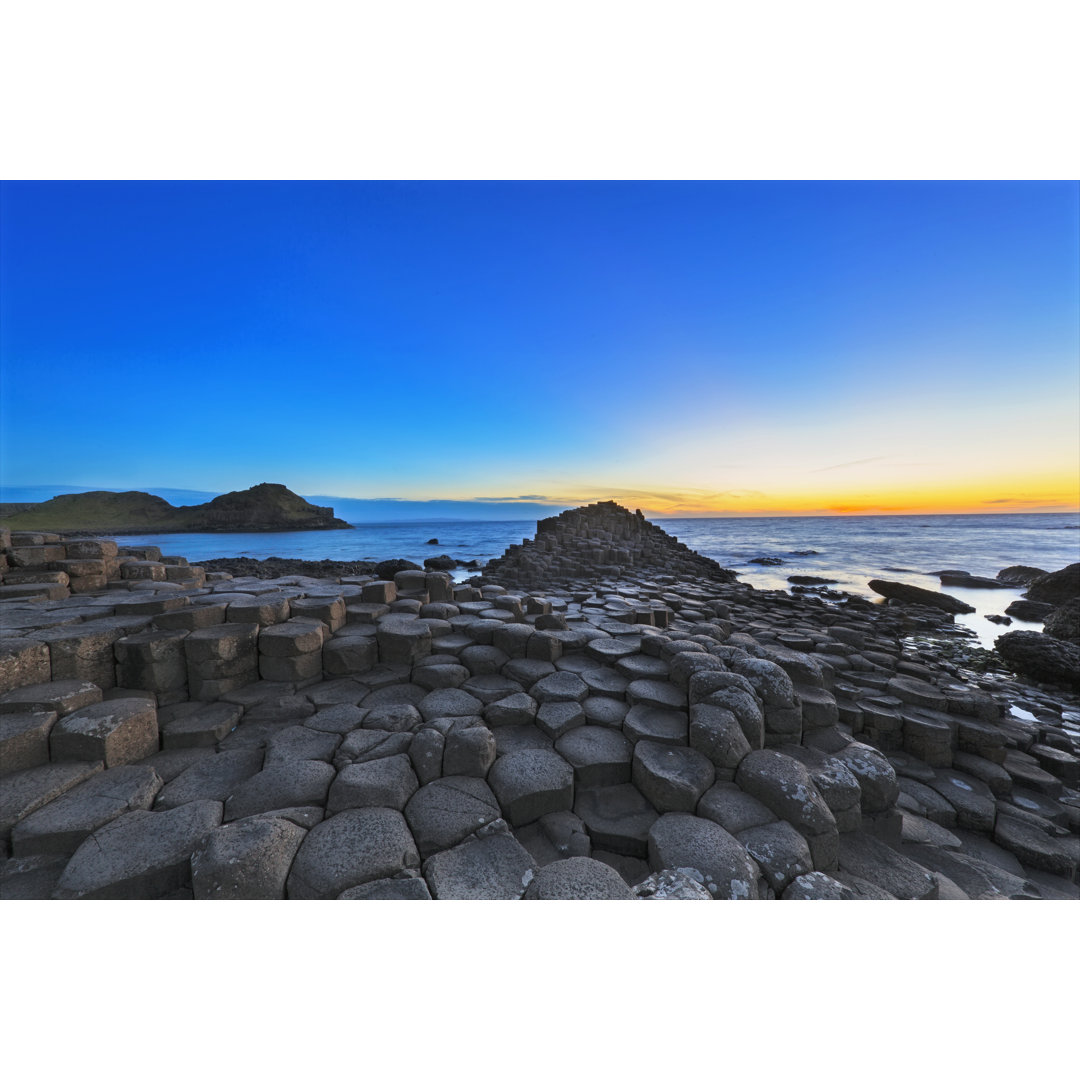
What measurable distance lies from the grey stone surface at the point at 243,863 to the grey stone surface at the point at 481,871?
26.0 inches

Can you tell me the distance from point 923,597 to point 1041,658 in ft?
22.5

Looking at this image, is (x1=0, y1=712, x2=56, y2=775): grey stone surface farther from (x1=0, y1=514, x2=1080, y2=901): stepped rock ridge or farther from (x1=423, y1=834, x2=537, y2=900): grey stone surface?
(x1=423, y1=834, x2=537, y2=900): grey stone surface

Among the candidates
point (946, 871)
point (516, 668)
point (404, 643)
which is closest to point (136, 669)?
point (404, 643)

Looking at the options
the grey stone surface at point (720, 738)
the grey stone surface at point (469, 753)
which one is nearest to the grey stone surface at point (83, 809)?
the grey stone surface at point (469, 753)

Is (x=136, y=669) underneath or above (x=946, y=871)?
above

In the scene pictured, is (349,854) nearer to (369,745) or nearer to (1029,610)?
(369,745)

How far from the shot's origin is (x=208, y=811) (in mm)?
2250

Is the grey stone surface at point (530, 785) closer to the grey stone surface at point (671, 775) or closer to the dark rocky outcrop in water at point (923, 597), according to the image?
the grey stone surface at point (671, 775)

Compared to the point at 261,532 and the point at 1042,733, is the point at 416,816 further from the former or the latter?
the point at 261,532

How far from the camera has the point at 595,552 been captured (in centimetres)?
1220

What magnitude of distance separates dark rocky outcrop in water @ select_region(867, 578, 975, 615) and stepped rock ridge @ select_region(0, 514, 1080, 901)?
938 cm

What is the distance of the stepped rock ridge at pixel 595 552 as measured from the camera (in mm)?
11123

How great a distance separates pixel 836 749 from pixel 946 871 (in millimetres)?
847

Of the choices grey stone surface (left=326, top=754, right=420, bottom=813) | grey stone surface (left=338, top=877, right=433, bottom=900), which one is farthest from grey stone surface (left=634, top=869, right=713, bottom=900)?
grey stone surface (left=326, top=754, right=420, bottom=813)
